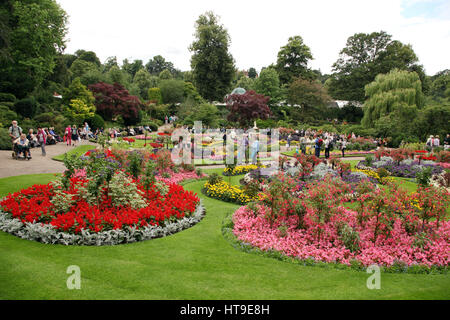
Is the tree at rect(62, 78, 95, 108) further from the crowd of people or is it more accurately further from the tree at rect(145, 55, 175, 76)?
the tree at rect(145, 55, 175, 76)

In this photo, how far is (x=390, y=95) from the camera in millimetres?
31562

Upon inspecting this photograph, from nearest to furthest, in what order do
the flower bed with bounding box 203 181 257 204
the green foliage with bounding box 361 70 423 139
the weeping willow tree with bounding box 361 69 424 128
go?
the flower bed with bounding box 203 181 257 204 → the green foliage with bounding box 361 70 423 139 → the weeping willow tree with bounding box 361 69 424 128

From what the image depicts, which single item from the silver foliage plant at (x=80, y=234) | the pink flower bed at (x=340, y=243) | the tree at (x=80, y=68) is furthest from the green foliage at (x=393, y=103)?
the tree at (x=80, y=68)

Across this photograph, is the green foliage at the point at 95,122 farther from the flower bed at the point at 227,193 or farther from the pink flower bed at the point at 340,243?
the pink flower bed at the point at 340,243

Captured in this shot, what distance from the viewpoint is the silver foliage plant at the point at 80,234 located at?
6.29 meters

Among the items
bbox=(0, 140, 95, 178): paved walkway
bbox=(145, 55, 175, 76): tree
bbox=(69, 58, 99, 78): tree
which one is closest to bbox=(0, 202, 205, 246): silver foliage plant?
bbox=(0, 140, 95, 178): paved walkway

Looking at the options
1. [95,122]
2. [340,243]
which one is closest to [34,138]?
[95,122]

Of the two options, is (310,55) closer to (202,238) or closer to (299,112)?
(299,112)

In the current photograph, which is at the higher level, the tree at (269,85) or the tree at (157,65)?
the tree at (157,65)

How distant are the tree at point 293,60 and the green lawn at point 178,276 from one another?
160ft

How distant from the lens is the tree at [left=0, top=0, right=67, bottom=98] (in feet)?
88.1

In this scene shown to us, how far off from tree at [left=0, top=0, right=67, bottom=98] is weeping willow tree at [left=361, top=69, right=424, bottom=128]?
3424 centimetres

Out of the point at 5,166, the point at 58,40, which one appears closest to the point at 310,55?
the point at 58,40

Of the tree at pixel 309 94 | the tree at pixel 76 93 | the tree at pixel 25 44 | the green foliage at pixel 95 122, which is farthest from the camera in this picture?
the tree at pixel 309 94
